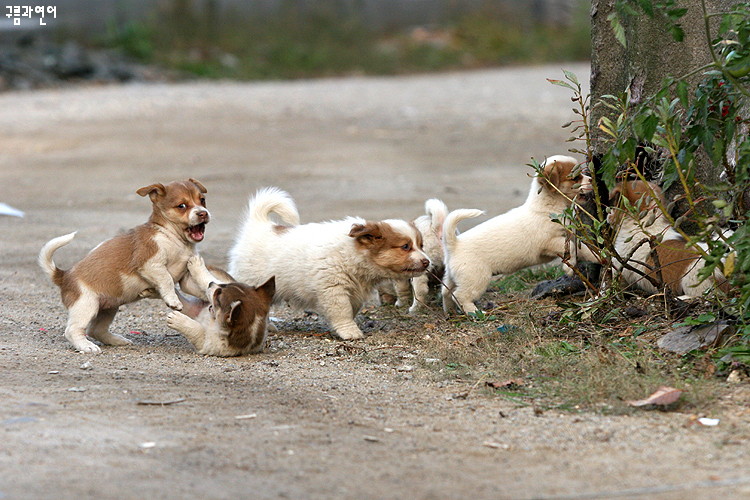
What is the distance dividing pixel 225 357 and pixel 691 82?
3.14m

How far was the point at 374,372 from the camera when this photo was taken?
5.37 m

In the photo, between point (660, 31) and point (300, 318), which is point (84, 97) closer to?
point (300, 318)

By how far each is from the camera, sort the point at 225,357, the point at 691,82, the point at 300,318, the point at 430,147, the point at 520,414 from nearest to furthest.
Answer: the point at 520,414, the point at 225,357, the point at 691,82, the point at 300,318, the point at 430,147

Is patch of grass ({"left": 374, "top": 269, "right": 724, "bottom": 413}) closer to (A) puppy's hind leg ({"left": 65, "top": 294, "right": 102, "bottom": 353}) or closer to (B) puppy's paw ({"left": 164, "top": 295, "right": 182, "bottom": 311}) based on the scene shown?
(B) puppy's paw ({"left": 164, "top": 295, "right": 182, "bottom": 311})

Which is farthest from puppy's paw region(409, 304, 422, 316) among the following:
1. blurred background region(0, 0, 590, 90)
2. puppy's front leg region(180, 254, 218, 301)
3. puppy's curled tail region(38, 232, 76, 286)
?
blurred background region(0, 0, 590, 90)

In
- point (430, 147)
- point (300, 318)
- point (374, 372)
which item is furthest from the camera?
point (430, 147)

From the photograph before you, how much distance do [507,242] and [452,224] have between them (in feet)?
1.26

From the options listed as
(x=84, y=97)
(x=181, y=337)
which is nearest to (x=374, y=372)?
(x=181, y=337)

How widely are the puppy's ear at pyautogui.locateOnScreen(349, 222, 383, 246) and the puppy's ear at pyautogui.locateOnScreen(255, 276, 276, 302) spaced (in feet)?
1.99

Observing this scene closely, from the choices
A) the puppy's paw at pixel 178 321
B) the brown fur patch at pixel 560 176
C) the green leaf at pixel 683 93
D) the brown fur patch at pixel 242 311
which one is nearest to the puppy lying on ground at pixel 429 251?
the brown fur patch at pixel 560 176

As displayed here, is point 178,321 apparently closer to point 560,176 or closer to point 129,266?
point 129,266

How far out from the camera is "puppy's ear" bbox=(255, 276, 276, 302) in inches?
234

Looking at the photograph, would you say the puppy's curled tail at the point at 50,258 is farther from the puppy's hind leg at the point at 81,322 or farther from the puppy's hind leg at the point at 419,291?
the puppy's hind leg at the point at 419,291

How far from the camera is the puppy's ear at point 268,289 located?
595 centimetres
